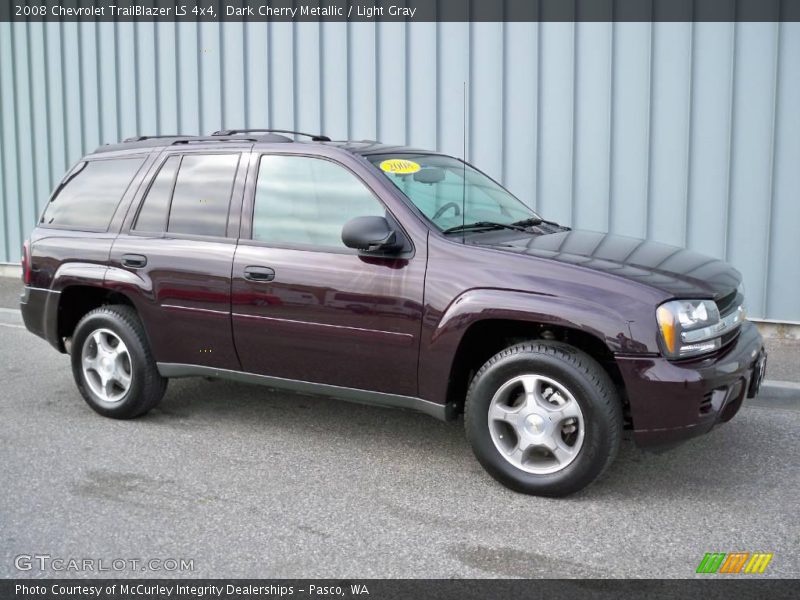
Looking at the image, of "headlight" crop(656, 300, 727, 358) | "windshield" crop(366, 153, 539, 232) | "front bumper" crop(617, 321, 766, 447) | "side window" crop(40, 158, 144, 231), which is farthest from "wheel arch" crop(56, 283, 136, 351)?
"headlight" crop(656, 300, 727, 358)

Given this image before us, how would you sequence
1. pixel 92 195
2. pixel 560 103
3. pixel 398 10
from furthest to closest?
pixel 398 10, pixel 560 103, pixel 92 195

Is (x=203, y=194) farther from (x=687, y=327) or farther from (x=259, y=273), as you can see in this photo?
(x=687, y=327)

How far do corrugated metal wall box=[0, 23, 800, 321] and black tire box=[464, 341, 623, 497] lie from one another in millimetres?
4075

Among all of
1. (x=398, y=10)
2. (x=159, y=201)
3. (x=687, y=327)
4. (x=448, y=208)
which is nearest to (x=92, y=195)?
(x=159, y=201)

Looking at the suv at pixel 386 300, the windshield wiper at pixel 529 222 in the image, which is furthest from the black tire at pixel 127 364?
the windshield wiper at pixel 529 222

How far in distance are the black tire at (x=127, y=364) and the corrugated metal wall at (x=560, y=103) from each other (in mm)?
4241

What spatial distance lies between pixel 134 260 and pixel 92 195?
71 cm

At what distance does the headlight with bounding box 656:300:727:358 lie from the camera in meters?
3.90

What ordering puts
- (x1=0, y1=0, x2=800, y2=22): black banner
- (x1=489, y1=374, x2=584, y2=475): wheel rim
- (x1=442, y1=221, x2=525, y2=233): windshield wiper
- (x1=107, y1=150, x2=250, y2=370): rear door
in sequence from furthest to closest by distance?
(x1=0, y1=0, x2=800, y2=22): black banner → (x1=107, y1=150, x2=250, y2=370): rear door → (x1=442, y1=221, x2=525, y2=233): windshield wiper → (x1=489, y1=374, x2=584, y2=475): wheel rim

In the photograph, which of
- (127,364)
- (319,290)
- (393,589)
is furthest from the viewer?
(127,364)

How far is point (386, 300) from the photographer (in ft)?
14.5

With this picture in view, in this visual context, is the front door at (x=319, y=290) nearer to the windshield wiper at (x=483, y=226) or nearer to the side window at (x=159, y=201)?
the windshield wiper at (x=483, y=226)

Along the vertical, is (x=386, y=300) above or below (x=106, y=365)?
above

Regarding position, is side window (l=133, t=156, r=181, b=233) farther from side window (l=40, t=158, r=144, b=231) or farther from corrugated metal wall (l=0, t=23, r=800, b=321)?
corrugated metal wall (l=0, t=23, r=800, b=321)
